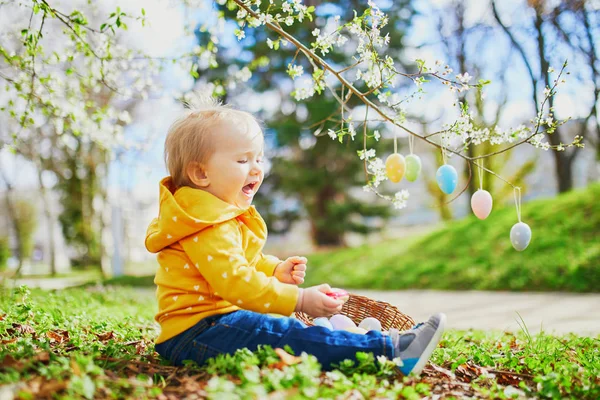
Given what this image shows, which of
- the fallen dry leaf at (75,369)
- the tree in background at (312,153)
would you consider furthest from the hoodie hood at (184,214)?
the tree in background at (312,153)

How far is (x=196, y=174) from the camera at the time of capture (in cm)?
242

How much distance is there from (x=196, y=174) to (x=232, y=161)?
18 cm

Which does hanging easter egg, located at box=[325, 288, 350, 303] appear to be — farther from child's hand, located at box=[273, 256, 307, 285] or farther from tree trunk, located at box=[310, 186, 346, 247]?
tree trunk, located at box=[310, 186, 346, 247]

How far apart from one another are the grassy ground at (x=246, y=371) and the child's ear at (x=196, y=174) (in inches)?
30.3

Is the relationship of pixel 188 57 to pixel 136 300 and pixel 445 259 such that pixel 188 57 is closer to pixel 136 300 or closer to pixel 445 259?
pixel 136 300

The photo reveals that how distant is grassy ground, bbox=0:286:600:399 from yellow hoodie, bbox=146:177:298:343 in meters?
0.20

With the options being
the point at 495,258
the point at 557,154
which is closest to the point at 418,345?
the point at 495,258

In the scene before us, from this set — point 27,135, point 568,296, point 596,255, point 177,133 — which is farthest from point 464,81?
point 27,135

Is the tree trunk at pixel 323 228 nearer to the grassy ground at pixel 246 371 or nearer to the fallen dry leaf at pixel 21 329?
the grassy ground at pixel 246 371

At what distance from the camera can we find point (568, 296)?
5941 mm

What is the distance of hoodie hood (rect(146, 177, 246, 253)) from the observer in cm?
219

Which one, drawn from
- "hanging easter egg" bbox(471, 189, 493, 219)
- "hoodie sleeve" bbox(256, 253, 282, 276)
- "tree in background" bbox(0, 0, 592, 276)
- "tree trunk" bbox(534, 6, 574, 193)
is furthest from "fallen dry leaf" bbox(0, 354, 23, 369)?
"tree trunk" bbox(534, 6, 574, 193)

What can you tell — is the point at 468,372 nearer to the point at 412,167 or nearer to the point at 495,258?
the point at 412,167

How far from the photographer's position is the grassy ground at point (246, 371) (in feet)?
5.67
